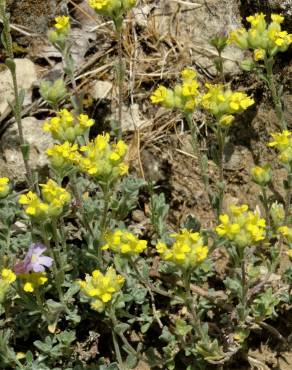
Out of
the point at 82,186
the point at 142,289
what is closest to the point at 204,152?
the point at 82,186

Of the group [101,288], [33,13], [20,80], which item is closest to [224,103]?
[101,288]

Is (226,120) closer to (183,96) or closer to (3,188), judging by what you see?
(183,96)

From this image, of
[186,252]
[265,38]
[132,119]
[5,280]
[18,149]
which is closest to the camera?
[186,252]

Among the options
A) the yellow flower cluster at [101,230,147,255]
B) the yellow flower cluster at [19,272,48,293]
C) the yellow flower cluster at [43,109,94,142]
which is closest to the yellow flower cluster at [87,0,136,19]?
the yellow flower cluster at [43,109,94,142]

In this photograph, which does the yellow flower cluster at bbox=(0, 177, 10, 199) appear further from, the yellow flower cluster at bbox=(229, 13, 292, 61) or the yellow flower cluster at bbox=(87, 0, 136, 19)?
the yellow flower cluster at bbox=(229, 13, 292, 61)

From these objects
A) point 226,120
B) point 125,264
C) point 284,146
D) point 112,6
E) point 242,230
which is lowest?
point 125,264

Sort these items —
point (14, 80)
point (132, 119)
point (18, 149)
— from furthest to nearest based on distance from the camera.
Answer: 1. point (132, 119)
2. point (18, 149)
3. point (14, 80)

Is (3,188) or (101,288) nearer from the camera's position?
(101,288)
